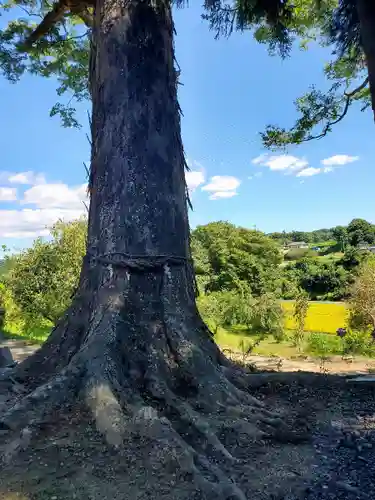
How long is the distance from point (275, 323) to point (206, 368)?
18658mm

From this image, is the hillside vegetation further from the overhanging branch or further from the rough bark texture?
the overhanging branch

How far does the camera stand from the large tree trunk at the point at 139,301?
241 centimetres

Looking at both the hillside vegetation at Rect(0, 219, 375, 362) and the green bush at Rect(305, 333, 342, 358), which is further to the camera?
the green bush at Rect(305, 333, 342, 358)

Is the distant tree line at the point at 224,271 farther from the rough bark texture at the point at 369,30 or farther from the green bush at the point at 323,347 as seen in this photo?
the rough bark texture at the point at 369,30

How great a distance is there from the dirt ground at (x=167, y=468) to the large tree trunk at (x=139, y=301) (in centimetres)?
9

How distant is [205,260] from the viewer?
108 ft

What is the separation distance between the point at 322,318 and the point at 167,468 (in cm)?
2636

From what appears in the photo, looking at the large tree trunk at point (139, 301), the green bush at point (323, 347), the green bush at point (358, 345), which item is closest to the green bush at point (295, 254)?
the green bush at point (323, 347)

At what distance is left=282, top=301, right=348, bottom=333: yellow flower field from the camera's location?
22125mm

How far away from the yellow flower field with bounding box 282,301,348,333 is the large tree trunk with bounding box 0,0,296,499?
1845 cm

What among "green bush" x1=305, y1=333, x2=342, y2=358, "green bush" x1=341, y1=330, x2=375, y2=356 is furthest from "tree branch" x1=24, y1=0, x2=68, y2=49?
"green bush" x1=305, y1=333, x2=342, y2=358

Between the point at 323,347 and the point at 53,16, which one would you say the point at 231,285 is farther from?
the point at 53,16

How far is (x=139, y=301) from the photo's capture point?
309 cm

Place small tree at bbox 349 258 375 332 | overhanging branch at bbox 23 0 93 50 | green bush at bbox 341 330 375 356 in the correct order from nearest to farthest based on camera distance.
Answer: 1. overhanging branch at bbox 23 0 93 50
2. green bush at bbox 341 330 375 356
3. small tree at bbox 349 258 375 332
